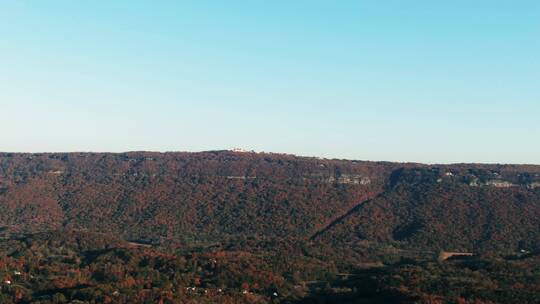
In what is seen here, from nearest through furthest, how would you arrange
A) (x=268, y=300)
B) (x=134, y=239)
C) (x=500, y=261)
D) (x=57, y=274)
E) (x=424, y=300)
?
1. (x=424, y=300)
2. (x=268, y=300)
3. (x=57, y=274)
4. (x=500, y=261)
5. (x=134, y=239)

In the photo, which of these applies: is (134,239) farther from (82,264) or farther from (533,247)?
(533,247)

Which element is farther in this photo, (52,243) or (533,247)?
(533,247)

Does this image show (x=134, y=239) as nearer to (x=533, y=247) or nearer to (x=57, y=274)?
(x=57, y=274)

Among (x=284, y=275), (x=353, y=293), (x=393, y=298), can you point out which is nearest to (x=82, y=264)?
(x=284, y=275)

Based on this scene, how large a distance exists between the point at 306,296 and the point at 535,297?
32.7 meters

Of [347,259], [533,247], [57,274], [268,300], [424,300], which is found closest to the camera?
[424,300]

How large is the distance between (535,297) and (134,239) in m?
116

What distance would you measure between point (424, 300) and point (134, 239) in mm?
110481

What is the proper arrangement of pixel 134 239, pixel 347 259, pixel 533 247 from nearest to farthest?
pixel 347 259, pixel 533 247, pixel 134 239

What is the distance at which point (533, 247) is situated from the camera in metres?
180

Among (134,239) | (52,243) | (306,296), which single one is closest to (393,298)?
(306,296)

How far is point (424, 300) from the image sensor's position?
9825 cm

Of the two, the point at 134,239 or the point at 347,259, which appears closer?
the point at 347,259

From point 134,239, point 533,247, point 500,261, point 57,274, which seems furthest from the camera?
point 134,239
